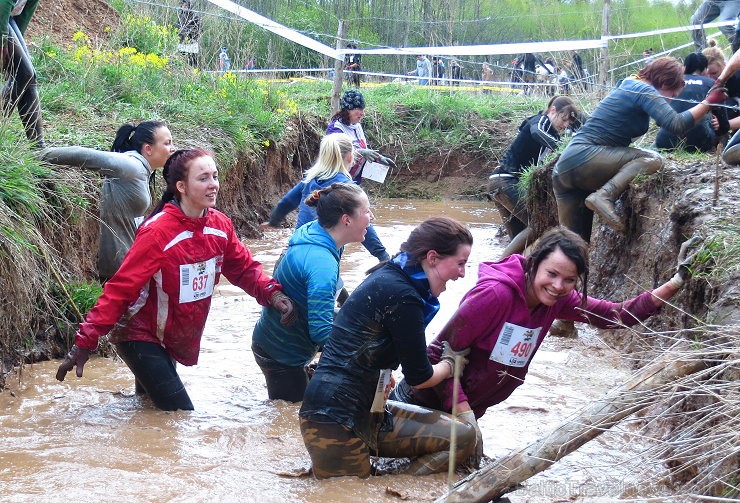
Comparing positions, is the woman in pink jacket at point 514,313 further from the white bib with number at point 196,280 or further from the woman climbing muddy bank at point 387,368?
the white bib with number at point 196,280

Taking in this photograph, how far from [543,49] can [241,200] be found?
6.02 meters

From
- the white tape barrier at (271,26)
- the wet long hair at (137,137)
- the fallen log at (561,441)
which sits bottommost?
the fallen log at (561,441)

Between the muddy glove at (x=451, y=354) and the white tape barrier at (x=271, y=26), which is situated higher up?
the white tape barrier at (x=271, y=26)

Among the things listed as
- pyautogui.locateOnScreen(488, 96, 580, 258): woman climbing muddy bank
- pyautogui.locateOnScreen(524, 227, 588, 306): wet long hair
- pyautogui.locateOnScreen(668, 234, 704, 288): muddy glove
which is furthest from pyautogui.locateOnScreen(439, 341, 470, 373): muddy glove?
pyautogui.locateOnScreen(488, 96, 580, 258): woman climbing muddy bank

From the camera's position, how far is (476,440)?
4.25 metres

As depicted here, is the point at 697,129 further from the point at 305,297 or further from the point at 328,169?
the point at 305,297

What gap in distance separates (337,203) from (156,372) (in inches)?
55.2

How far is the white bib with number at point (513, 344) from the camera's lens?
4.14 metres

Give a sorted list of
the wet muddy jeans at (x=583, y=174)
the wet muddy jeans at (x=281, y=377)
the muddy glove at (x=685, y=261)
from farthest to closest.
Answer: the wet muddy jeans at (x=583, y=174)
the wet muddy jeans at (x=281, y=377)
the muddy glove at (x=685, y=261)

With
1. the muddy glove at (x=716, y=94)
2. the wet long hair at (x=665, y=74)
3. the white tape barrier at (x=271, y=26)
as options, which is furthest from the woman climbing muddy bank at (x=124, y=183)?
the white tape barrier at (x=271, y=26)

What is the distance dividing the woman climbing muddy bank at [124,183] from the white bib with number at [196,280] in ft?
3.55

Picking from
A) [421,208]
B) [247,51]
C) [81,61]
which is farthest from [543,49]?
[81,61]

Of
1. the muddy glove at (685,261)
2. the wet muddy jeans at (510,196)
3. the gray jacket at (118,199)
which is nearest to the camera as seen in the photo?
the muddy glove at (685,261)

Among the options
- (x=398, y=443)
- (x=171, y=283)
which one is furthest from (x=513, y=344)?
(x=171, y=283)
